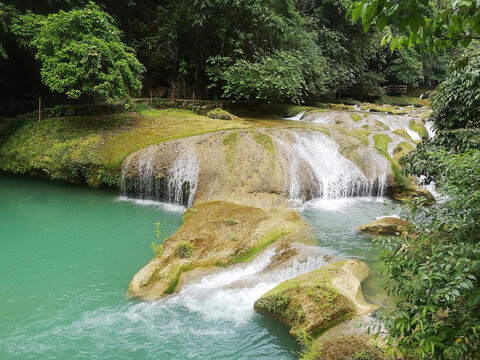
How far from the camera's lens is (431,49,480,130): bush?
22.1ft

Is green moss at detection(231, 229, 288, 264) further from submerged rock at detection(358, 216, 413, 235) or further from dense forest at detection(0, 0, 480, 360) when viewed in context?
submerged rock at detection(358, 216, 413, 235)

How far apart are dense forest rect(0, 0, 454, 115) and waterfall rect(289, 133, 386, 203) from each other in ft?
18.9

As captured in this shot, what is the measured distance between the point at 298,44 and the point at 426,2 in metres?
21.1

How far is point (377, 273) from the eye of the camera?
23.2ft

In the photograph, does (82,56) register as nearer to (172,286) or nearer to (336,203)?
(172,286)

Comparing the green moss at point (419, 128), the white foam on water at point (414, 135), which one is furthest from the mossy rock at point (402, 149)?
the green moss at point (419, 128)

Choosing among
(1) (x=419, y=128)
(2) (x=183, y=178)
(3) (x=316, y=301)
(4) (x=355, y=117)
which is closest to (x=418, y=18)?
(3) (x=316, y=301)

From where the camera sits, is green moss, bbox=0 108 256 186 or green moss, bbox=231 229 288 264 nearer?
green moss, bbox=231 229 288 264

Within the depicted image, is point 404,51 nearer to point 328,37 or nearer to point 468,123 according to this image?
point 328,37

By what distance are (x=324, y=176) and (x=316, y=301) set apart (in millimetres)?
8180

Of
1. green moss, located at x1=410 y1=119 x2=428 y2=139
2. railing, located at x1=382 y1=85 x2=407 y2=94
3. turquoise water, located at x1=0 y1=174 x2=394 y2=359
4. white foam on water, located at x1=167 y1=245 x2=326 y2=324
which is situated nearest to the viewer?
turquoise water, located at x1=0 y1=174 x2=394 y2=359

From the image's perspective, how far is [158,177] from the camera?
1268 cm

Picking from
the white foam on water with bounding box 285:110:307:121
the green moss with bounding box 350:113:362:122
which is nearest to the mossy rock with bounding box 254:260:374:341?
the green moss with bounding box 350:113:362:122

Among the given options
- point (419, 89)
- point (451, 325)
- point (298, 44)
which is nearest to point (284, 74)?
point (298, 44)
